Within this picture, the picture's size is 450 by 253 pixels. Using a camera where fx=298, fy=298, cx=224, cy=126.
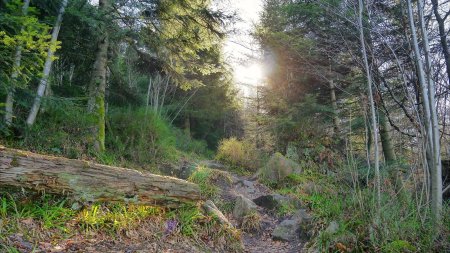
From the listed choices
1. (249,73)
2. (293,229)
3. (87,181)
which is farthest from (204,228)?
(249,73)

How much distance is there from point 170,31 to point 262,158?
5210 millimetres

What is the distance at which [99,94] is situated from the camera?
280 inches

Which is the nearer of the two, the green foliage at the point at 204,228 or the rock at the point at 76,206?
the rock at the point at 76,206

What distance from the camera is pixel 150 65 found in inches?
343

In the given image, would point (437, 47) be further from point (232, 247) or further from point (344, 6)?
point (232, 247)

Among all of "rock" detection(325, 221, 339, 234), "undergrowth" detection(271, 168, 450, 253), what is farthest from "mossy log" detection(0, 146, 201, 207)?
"undergrowth" detection(271, 168, 450, 253)

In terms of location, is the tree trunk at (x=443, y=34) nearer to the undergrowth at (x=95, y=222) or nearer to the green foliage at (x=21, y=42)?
the undergrowth at (x=95, y=222)

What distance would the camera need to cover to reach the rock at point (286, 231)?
5.00 m

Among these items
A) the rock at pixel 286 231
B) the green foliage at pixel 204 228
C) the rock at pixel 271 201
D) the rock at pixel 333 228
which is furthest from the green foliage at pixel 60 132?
the rock at pixel 333 228

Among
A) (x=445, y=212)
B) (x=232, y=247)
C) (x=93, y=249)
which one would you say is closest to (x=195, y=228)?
(x=232, y=247)

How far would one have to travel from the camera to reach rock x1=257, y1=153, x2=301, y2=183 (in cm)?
837

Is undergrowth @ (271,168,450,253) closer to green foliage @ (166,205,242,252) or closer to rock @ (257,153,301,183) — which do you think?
green foliage @ (166,205,242,252)

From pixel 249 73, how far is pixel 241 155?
12.1 feet

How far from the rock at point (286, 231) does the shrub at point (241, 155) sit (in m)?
5.05
